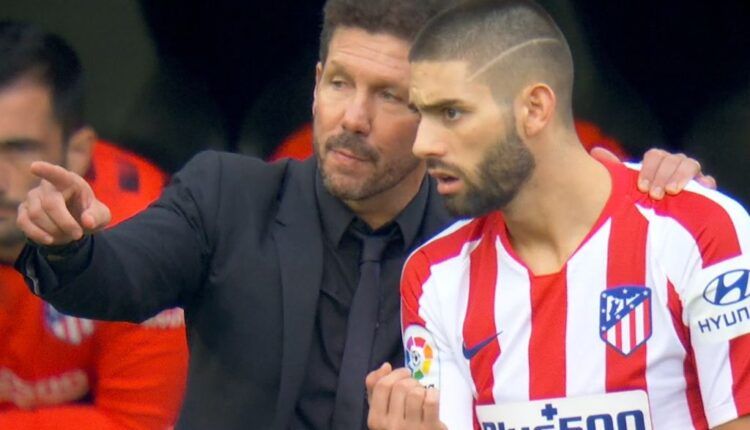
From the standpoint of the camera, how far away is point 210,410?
2812 mm

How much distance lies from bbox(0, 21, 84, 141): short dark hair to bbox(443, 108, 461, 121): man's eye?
1.18 metres

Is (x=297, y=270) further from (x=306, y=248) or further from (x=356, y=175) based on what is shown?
(x=356, y=175)

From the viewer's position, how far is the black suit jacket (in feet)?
8.92

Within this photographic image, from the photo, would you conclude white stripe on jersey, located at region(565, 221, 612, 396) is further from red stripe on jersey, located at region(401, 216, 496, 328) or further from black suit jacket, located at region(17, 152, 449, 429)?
black suit jacket, located at region(17, 152, 449, 429)

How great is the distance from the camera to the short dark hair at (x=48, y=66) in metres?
3.50

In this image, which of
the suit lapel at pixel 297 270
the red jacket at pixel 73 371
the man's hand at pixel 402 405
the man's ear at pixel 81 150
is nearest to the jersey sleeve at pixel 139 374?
the red jacket at pixel 73 371

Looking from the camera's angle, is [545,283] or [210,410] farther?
[210,410]

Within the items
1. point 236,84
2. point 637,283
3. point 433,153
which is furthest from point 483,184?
point 236,84

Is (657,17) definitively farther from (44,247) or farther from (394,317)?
(44,247)

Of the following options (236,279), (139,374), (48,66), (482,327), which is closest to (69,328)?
(139,374)

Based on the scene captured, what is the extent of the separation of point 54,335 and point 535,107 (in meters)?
1.31

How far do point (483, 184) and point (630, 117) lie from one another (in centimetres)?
115

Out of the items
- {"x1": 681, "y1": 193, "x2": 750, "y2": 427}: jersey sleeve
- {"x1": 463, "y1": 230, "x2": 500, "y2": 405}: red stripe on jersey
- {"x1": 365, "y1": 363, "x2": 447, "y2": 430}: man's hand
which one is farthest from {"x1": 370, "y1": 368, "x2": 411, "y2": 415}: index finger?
{"x1": 681, "y1": 193, "x2": 750, "y2": 427}: jersey sleeve

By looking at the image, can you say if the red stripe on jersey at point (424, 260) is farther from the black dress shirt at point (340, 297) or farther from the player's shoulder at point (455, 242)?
the black dress shirt at point (340, 297)
